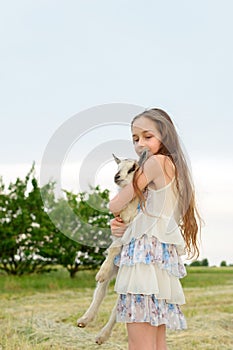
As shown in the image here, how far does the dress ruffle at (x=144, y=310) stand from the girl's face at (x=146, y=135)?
28.4 inches

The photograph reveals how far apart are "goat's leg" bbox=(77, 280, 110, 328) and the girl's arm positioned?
0.44 meters

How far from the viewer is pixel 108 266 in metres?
2.92

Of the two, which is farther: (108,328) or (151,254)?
(108,328)

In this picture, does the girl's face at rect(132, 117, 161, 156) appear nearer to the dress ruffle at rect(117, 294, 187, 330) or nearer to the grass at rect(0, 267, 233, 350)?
the dress ruffle at rect(117, 294, 187, 330)

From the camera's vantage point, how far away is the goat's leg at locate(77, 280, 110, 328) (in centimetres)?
291

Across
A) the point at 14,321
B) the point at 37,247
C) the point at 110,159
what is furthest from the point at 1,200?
the point at 110,159

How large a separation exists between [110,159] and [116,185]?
0.94 feet

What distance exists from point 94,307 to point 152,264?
0.39 m

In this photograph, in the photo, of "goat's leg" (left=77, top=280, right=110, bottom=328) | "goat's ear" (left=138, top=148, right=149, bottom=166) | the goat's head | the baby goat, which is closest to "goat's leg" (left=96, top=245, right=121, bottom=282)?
the baby goat

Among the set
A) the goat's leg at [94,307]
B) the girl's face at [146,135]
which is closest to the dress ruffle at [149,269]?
the goat's leg at [94,307]

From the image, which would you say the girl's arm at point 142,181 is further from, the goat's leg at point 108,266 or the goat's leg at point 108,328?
the goat's leg at point 108,328

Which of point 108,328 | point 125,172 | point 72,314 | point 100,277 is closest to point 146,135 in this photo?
point 125,172

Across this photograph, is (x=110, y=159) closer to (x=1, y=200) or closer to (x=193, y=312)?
(x=193, y=312)

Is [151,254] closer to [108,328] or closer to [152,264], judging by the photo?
[152,264]
